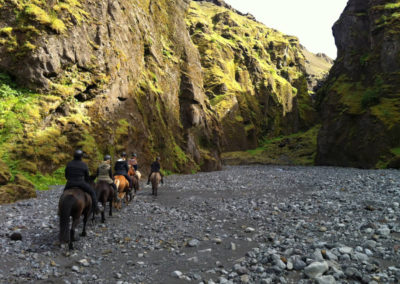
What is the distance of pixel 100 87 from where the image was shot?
24.5 metres

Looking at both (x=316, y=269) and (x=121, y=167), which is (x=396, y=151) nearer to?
(x=121, y=167)

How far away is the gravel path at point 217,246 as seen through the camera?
5.88 meters

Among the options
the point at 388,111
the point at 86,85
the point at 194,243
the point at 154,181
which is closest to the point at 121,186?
the point at 154,181

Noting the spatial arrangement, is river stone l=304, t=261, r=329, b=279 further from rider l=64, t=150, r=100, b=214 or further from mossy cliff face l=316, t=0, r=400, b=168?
mossy cliff face l=316, t=0, r=400, b=168

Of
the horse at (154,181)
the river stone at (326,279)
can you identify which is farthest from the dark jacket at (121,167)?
the river stone at (326,279)

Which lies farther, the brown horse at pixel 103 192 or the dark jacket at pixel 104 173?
the dark jacket at pixel 104 173

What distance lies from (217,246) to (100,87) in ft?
69.8

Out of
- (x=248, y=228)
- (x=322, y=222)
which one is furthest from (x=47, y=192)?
(x=322, y=222)

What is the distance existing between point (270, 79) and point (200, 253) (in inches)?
4114

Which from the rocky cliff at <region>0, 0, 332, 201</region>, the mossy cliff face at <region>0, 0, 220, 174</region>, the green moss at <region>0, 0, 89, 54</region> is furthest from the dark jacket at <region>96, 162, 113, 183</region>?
the green moss at <region>0, 0, 89, 54</region>

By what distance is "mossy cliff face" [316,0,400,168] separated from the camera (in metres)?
38.0

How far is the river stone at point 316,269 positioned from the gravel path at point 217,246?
2 cm

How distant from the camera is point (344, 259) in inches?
246

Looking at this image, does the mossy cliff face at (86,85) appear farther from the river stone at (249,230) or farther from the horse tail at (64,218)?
the river stone at (249,230)
